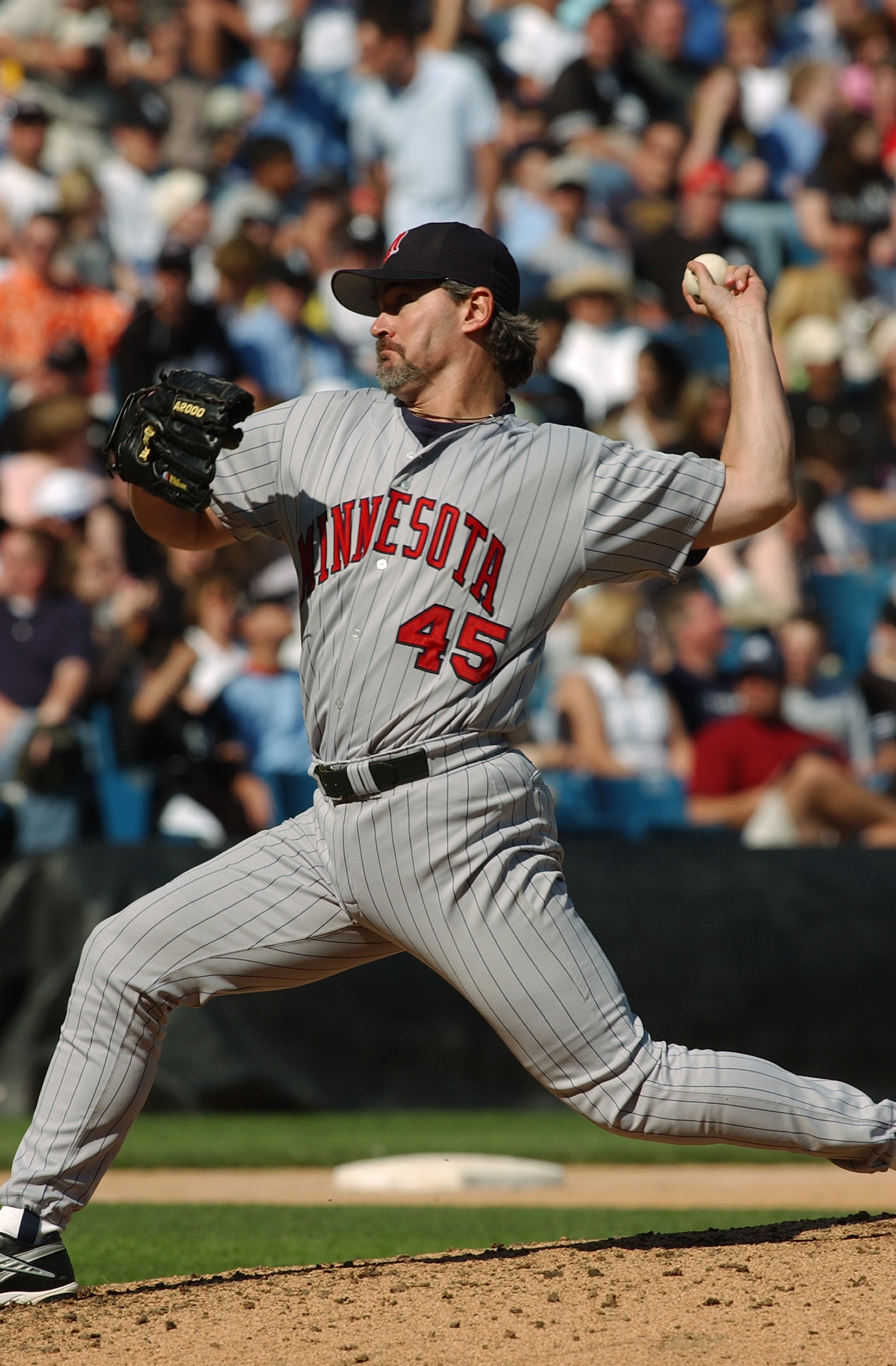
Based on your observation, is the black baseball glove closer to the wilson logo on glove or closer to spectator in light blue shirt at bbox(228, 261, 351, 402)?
the wilson logo on glove

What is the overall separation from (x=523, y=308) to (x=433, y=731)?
24.8ft

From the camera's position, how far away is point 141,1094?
3.36 metres

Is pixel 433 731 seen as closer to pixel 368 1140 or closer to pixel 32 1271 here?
pixel 32 1271

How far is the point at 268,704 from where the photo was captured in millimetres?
8180

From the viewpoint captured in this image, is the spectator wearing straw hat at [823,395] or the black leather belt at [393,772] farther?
the spectator wearing straw hat at [823,395]

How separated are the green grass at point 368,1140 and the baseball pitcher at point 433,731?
10.1ft

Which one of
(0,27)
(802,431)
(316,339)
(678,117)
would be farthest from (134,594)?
(678,117)

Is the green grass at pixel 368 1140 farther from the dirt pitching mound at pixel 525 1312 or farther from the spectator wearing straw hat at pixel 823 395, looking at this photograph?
the spectator wearing straw hat at pixel 823 395

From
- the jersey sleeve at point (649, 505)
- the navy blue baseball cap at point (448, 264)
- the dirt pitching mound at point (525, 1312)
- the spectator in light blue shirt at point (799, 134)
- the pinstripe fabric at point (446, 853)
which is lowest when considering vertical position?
the dirt pitching mound at point (525, 1312)

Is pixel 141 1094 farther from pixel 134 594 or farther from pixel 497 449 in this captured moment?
pixel 134 594

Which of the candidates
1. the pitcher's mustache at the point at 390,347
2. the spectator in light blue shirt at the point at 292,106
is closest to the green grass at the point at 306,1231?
the pitcher's mustache at the point at 390,347

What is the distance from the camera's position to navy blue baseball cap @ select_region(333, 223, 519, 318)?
11.1 ft

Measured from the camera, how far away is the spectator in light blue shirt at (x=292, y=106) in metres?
11.9

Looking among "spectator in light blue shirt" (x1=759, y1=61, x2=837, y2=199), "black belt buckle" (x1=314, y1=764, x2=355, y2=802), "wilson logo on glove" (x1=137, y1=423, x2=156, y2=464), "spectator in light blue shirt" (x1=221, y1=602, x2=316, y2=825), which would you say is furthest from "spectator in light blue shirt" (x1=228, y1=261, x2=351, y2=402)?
"black belt buckle" (x1=314, y1=764, x2=355, y2=802)
